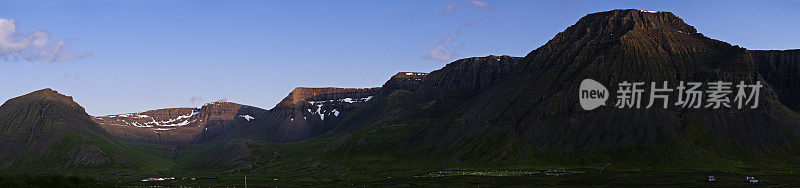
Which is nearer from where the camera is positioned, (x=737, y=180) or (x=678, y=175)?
(x=737, y=180)

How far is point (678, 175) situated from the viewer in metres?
192

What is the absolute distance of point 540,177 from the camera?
19775 cm

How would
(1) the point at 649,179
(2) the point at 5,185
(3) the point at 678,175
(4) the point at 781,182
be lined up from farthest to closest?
(3) the point at 678,175 < (1) the point at 649,179 < (4) the point at 781,182 < (2) the point at 5,185

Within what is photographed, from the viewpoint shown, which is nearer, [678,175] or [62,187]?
[62,187]

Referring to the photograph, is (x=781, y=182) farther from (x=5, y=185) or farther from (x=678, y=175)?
(x=5, y=185)

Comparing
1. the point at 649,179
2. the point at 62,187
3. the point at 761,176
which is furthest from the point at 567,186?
the point at 62,187

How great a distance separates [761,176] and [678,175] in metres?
21.6

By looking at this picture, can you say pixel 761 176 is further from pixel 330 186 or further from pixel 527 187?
pixel 330 186

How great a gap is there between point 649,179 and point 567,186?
31198 mm

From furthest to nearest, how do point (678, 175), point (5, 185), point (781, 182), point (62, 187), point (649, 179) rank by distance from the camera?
point (678, 175) < point (649, 179) < point (781, 182) < point (62, 187) < point (5, 185)

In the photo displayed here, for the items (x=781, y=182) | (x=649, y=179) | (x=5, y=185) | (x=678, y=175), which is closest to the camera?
(x=5, y=185)

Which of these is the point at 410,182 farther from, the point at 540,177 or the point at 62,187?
the point at 62,187

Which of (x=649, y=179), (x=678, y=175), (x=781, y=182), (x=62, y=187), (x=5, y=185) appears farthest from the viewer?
(x=678, y=175)

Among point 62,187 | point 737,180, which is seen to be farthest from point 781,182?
point 62,187
